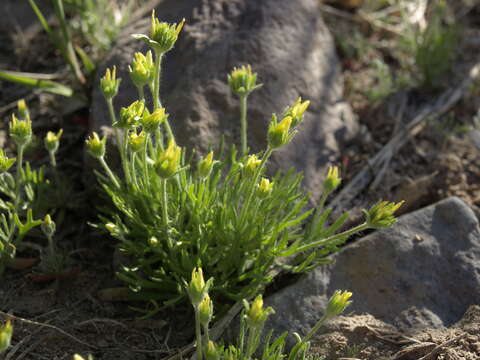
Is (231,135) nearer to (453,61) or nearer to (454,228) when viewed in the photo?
(454,228)

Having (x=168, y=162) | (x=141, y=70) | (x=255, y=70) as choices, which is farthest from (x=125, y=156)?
(x=255, y=70)

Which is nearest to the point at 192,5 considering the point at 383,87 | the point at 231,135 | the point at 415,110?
the point at 231,135

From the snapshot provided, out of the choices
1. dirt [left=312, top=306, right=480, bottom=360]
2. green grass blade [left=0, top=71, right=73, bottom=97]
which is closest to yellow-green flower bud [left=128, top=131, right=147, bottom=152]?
dirt [left=312, top=306, right=480, bottom=360]

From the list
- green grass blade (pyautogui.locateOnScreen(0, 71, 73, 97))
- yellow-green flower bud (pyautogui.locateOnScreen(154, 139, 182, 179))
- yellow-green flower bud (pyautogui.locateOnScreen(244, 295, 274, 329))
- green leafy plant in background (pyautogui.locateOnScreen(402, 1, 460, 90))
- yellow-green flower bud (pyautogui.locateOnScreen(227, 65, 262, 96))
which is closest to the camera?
yellow-green flower bud (pyautogui.locateOnScreen(244, 295, 274, 329))

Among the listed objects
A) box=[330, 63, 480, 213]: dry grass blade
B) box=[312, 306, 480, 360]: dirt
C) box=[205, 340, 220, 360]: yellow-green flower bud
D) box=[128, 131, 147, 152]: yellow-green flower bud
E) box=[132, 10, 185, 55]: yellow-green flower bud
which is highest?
box=[132, 10, 185, 55]: yellow-green flower bud

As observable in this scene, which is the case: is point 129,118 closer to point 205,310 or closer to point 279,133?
point 279,133

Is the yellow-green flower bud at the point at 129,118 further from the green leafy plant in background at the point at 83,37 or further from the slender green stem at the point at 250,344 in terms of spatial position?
the green leafy plant in background at the point at 83,37

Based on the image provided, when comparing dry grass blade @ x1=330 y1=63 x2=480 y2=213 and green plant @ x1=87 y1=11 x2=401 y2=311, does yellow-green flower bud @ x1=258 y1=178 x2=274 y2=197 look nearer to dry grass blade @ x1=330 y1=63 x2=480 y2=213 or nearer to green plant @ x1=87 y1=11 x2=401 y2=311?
green plant @ x1=87 y1=11 x2=401 y2=311
